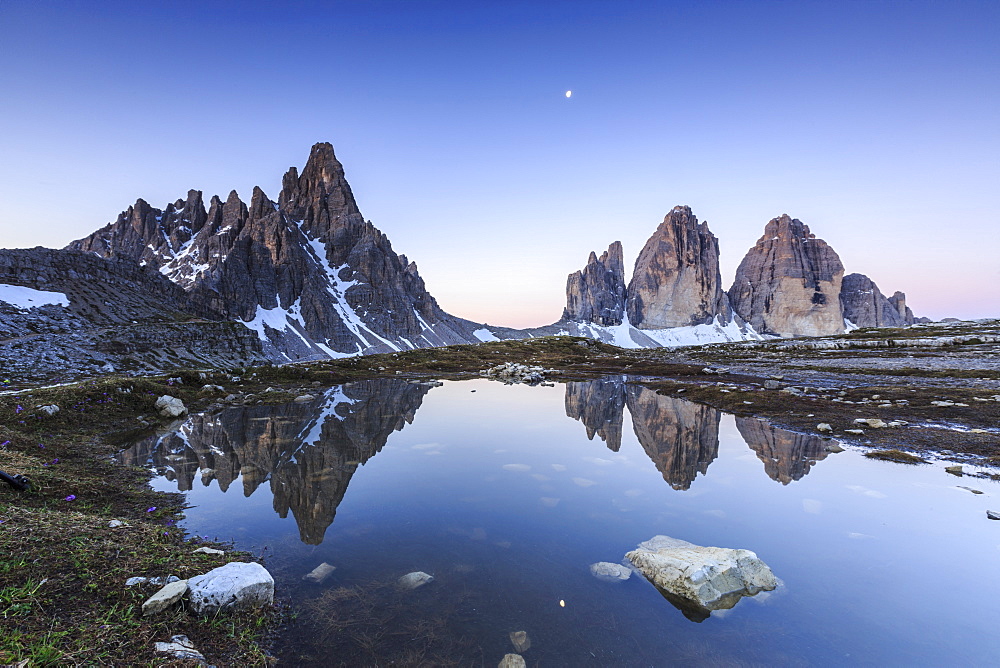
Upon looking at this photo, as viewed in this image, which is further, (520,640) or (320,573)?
(320,573)

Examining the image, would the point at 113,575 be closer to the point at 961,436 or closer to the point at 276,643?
the point at 276,643

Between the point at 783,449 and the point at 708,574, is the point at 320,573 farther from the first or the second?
the point at 783,449

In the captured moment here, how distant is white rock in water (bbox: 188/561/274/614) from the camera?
6.00 m

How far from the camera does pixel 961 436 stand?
17.9 m

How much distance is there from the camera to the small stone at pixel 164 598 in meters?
5.52

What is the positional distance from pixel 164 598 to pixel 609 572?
7.58 meters

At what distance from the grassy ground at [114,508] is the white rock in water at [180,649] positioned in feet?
0.44

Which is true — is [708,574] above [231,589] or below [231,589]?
below

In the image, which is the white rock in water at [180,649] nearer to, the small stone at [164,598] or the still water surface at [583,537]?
the small stone at [164,598]

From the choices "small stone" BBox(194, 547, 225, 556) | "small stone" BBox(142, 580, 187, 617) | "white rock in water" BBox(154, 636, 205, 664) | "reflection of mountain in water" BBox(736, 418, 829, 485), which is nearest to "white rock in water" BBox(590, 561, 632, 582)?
"white rock in water" BBox(154, 636, 205, 664)

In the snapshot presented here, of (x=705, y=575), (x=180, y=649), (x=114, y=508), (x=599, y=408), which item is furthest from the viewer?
(x=599, y=408)

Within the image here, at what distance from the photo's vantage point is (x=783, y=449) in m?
17.0

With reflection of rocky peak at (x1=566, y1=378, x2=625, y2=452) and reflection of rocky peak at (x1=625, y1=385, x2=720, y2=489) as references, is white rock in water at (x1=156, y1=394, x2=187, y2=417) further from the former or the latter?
reflection of rocky peak at (x1=625, y1=385, x2=720, y2=489)

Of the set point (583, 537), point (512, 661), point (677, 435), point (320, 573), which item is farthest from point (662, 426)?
point (320, 573)
